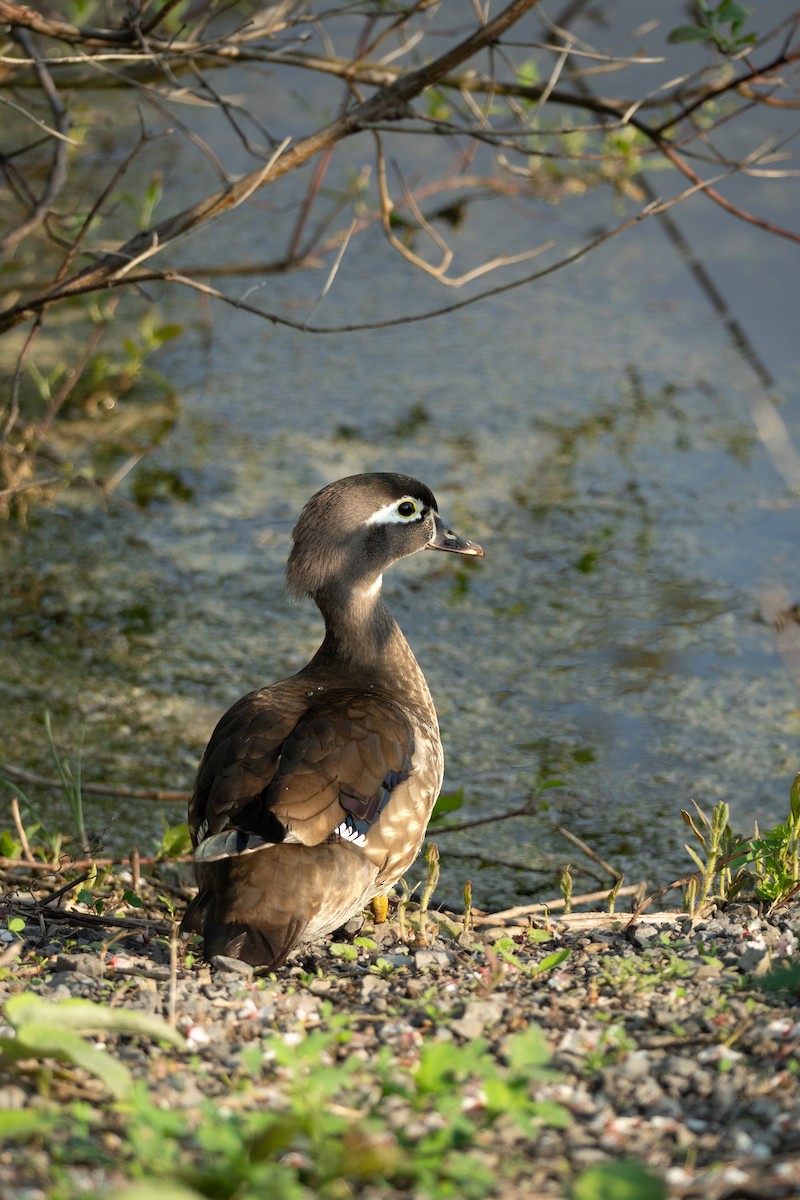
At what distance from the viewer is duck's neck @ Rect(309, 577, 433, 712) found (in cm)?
395

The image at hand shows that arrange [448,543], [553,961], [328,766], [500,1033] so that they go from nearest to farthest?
[500,1033] → [553,961] → [328,766] → [448,543]

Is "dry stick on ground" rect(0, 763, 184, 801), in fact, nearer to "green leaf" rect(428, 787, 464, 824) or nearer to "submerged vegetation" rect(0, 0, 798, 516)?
"green leaf" rect(428, 787, 464, 824)

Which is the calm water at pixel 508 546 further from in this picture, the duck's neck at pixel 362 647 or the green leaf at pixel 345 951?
the green leaf at pixel 345 951

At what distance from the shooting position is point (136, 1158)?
6.50 feet

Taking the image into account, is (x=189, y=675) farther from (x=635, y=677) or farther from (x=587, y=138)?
(x=587, y=138)

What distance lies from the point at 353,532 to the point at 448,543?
1.28 feet

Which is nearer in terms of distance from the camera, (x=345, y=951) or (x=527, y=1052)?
(x=527, y=1052)

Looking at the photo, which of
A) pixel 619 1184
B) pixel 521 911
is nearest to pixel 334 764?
pixel 521 911

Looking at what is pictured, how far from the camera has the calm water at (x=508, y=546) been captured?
452 centimetres

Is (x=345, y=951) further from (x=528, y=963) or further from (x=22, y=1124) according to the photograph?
(x=22, y=1124)

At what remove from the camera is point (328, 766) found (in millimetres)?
3180

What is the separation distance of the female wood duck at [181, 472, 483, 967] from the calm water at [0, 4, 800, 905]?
0.68m

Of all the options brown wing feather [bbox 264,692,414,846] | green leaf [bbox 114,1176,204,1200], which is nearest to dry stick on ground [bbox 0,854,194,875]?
brown wing feather [bbox 264,692,414,846]

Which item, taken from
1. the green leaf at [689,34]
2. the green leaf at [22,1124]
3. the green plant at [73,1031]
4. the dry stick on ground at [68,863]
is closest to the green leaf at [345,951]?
the dry stick on ground at [68,863]
